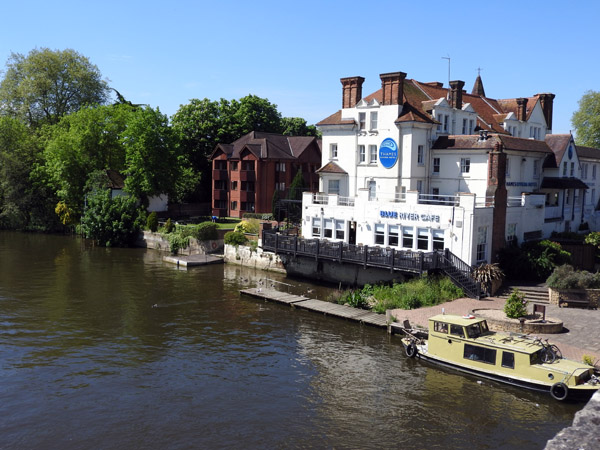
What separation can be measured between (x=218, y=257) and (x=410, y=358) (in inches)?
1187

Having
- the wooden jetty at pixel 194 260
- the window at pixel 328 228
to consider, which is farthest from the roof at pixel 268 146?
the window at pixel 328 228

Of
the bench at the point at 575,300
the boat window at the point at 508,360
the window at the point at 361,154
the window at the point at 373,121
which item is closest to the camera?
the boat window at the point at 508,360

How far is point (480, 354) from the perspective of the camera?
24047 millimetres

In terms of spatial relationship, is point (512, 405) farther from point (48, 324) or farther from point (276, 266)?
point (276, 266)

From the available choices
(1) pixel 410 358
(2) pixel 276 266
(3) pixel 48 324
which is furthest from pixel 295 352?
(2) pixel 276 266

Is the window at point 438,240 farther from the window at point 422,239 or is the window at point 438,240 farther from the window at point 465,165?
the window at point 465,165

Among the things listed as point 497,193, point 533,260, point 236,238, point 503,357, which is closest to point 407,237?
point 497,193

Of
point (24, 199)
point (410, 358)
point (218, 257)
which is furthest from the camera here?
point (24, 199)

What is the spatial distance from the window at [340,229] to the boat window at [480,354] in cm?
1925

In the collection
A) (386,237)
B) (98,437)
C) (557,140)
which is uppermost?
(557,140)

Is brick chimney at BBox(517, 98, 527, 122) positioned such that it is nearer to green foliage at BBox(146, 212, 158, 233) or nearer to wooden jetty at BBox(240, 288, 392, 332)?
wooden jetty at BBox(240, 288, 392, 332)

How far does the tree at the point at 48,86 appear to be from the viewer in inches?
3100

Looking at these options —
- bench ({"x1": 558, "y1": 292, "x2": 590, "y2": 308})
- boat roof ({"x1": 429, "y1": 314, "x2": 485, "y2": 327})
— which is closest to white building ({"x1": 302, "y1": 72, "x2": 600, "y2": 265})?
bench ({"x1": 558, "y1": 292, "x2": 590, "y2": 308})

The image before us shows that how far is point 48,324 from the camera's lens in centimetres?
3120
